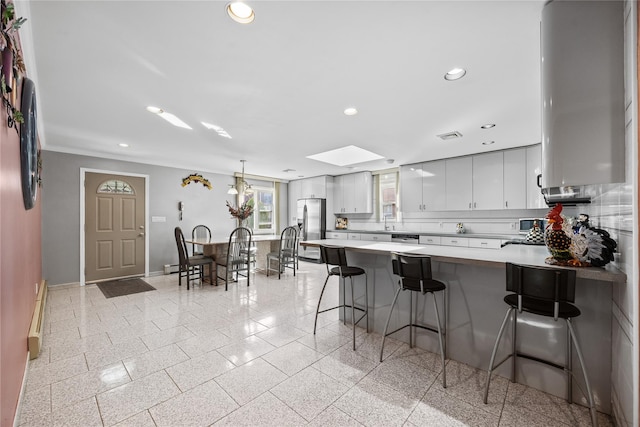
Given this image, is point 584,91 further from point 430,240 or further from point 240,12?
point 430,240

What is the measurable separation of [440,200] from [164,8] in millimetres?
5136

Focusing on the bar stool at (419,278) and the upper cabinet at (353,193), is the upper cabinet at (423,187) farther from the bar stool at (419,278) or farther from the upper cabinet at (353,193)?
the bar stool at (419,278)

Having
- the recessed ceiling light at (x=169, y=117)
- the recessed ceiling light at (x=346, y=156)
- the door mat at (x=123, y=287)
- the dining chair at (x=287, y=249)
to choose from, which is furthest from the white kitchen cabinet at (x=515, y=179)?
the door mat at (x=123, y=287)

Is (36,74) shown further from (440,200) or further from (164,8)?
(440,200)

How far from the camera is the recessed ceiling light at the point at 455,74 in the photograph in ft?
7.13

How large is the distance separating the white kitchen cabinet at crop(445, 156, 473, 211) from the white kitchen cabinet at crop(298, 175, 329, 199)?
10.1 feet

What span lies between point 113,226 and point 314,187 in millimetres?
4556

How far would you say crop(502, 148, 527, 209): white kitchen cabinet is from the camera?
4.48m

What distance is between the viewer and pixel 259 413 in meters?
1.69

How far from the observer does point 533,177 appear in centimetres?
438

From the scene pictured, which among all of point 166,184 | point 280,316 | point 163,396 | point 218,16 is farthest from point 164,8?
point 166,184

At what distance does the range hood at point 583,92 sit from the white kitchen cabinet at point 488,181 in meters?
3.56

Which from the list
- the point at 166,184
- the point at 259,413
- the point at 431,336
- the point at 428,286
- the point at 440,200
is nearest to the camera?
the point at 259,413

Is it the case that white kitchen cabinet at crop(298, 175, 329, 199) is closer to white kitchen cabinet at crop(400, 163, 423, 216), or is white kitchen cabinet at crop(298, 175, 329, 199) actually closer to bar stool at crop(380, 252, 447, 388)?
white kitchen cabinet at crop(400, 163, 423, 216)
